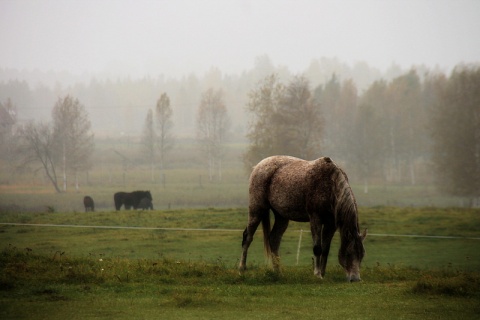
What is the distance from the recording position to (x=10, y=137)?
3789 inches

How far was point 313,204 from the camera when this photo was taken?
14.0 metres

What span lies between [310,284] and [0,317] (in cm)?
643

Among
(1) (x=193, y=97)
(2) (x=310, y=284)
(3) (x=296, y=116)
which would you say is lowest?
(2) (x=310, y=284)

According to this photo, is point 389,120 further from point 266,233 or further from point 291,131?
point 266,233

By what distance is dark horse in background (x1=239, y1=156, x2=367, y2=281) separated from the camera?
13664mm

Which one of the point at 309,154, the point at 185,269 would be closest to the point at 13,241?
the point at 185,269

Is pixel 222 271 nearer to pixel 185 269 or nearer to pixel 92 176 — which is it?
pixel 185 269

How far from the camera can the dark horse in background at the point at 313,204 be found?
44.8ft

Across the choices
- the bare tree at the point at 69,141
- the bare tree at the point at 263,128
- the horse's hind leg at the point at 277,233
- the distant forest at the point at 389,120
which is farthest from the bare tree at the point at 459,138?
the horse's hind leg at the point at 277,233

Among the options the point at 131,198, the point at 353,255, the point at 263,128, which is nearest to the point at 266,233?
the point at 353,255

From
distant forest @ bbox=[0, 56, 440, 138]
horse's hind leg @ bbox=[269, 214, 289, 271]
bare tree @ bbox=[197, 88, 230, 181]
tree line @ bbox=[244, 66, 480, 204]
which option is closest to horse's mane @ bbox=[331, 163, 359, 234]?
horse's hind leg @ bbox=[269, 214, 289, 271]

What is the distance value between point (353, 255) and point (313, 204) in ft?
4.63

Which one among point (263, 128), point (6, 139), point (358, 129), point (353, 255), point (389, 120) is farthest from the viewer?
point (389, 120)

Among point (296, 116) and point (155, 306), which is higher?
point (296, 116)
